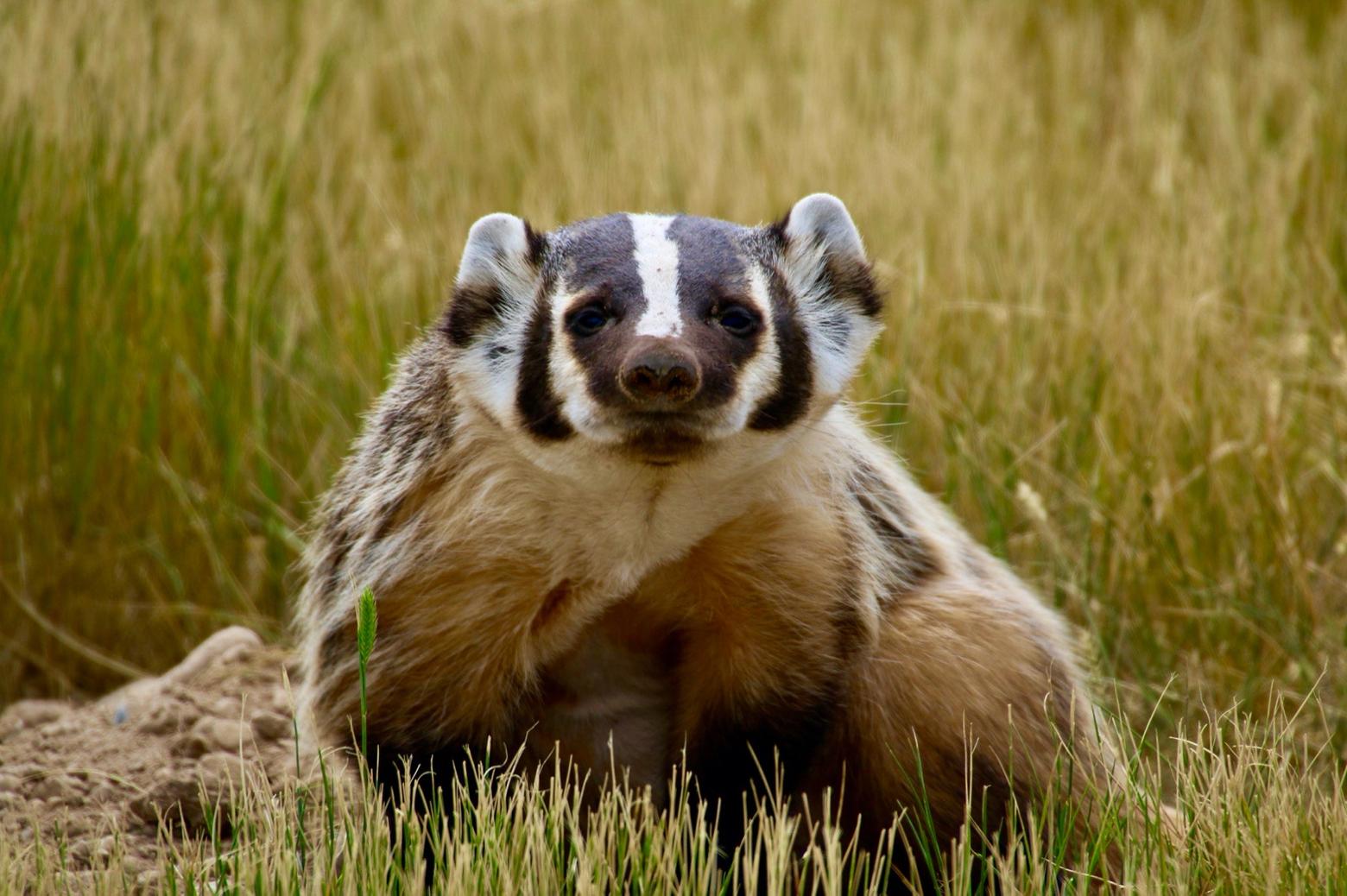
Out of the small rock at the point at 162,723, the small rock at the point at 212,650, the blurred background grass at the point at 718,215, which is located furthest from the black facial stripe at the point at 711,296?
the small rock at the point at 212,650

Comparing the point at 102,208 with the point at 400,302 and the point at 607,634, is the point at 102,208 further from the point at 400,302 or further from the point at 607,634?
the point at 607,634

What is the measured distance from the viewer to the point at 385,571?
10.7 feet

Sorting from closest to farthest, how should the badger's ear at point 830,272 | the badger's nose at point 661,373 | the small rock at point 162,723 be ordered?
the badger's nose at point 661,373 → the badger's ear at point 830,272 → the small rock at point 162,723

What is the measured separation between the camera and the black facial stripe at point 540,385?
10.2ft

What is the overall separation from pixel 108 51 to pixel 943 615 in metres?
3.58

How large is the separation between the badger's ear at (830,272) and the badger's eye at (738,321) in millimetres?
259

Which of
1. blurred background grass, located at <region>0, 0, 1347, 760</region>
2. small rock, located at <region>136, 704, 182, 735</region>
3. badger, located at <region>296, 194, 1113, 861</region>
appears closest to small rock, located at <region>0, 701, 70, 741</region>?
blurred background grass, located at <region>0, 0, 1347, 760</region>

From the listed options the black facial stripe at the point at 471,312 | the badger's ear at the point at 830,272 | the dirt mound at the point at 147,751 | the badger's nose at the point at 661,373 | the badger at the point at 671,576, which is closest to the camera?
Result: the badger's nose at the point at 661,373

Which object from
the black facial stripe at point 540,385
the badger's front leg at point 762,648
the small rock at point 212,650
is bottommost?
the small rock at point 212,650

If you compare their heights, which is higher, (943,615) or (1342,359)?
(1342,359)

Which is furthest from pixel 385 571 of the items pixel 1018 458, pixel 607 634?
pixel 1018 458

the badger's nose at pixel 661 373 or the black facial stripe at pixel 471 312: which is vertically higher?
the black facial stripe at pixel 471 312

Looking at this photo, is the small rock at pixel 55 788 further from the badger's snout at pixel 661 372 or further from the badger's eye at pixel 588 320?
the badger's snout at pixel 661 372

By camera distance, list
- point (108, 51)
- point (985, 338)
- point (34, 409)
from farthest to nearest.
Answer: point (108, 51)
point (985, 338)
point (34, 409)
